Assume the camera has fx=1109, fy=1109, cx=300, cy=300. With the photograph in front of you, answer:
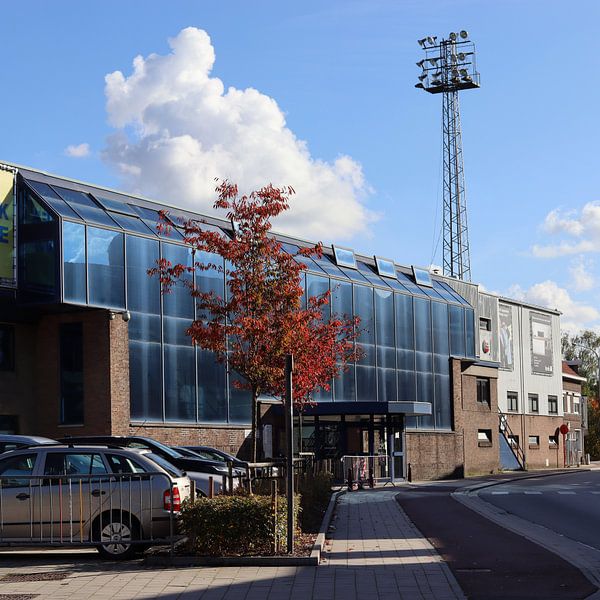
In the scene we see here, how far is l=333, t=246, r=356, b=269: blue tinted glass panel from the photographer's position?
1911 inches

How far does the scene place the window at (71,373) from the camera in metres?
33.5

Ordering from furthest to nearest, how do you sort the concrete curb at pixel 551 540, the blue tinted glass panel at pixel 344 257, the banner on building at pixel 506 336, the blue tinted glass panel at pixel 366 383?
the banner on building at pixel 506 336, the blue tinted glass panel at pixel 344 257, the blue tinted glass panel at pixel 366 383, the concrete curb at pixel 551 540

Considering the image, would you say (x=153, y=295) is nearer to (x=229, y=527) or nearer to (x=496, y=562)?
(x=229, y=527)

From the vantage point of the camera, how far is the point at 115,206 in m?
35.7

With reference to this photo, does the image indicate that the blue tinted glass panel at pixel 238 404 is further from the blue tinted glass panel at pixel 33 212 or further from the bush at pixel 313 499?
the bush at pixel 313 499

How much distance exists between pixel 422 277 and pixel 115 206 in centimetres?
2399

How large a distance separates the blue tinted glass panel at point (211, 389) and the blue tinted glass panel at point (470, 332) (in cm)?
2154

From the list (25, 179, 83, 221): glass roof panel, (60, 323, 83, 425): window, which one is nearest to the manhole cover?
(25, 179, 83, 221): glass roof panel

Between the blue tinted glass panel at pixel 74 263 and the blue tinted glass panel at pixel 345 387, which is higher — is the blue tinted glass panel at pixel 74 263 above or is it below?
above

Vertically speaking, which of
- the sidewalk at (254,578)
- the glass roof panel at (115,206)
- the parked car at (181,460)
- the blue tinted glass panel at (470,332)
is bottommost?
the sidewalk at (254,578)

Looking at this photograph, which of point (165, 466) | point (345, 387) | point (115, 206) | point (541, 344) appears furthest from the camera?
point (541, 344)

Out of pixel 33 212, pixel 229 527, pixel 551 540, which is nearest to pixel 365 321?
pixel 33 212

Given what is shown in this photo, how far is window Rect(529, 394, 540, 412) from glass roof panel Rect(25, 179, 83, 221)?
4415 cm

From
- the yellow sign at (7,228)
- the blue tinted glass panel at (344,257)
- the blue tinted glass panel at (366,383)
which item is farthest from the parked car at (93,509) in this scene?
the blue tinted glass panel at (344,257)
